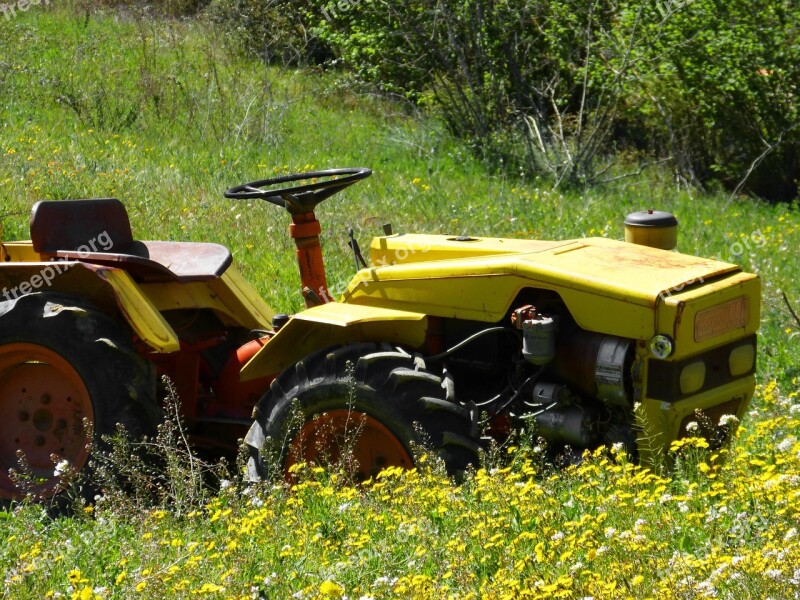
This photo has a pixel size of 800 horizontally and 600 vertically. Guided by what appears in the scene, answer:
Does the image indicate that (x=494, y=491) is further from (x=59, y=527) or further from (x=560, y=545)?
(x=59, y=527)

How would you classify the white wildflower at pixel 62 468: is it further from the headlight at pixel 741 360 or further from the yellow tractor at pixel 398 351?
the headlight at pixel 741 360

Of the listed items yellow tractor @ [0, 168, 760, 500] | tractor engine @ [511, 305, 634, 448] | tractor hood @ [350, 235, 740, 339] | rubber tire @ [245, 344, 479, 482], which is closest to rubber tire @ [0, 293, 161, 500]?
yellow tractor @ [0, 168, 760, 500]

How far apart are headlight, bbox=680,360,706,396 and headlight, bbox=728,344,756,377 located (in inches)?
7.3

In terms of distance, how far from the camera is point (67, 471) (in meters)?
4.33

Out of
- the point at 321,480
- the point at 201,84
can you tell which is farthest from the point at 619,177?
the point at 321,480

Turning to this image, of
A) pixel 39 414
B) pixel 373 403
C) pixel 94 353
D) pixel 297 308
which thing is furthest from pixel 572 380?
pixel 297 308

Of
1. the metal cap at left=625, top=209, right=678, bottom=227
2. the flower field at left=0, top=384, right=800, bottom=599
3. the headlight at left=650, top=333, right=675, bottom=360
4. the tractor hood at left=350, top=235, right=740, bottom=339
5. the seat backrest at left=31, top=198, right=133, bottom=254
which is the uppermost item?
the seat backrest at left=31, top=198, right=133, bottom=254

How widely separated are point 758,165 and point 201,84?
7.35 metres

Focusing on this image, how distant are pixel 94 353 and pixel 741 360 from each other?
255cm

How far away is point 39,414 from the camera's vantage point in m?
4.73

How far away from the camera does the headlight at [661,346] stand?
389 cm

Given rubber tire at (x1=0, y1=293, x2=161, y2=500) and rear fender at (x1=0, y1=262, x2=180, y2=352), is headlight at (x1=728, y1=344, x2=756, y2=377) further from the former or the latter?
rubber tire at (x1=0, y1=293, x2=161, y2=500)

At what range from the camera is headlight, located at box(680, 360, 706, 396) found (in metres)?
4.02

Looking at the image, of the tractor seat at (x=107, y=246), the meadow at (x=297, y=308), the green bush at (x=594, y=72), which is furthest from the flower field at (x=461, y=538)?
the green bush at (x=594, y=72)
